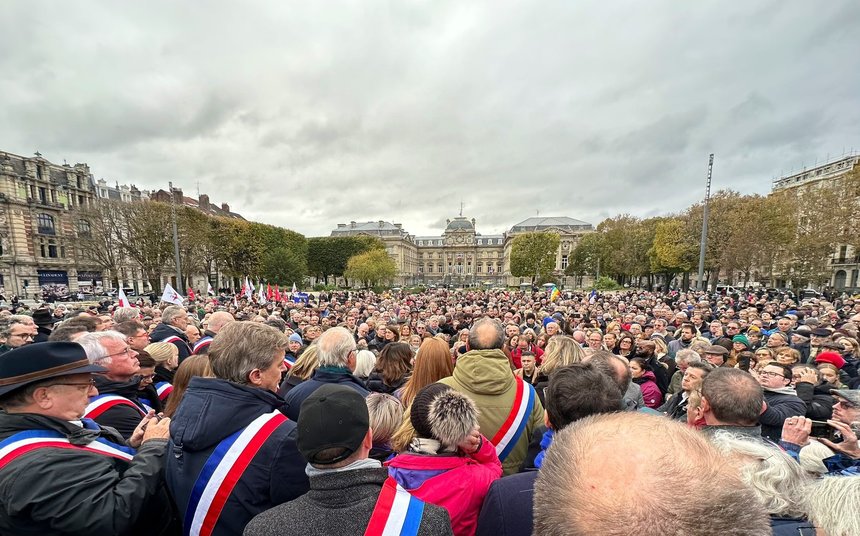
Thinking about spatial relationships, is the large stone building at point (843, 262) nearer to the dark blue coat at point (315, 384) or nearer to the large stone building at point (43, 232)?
the dark blue coat at point (315, 384)

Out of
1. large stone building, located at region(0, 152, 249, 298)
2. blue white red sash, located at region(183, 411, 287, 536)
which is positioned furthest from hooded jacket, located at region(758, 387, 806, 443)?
large stone building, located at region(0, 152, 249, 298)

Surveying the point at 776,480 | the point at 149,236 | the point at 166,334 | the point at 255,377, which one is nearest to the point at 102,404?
the point at 255,377

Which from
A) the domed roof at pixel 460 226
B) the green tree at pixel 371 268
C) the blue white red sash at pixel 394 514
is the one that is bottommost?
the green tree at pixel 371 268

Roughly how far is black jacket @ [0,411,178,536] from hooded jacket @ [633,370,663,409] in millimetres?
4988

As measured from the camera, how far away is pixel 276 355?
7.81 feet

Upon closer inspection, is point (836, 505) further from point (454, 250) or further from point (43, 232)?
point (454, 250)

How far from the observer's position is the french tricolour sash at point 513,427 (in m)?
2.74

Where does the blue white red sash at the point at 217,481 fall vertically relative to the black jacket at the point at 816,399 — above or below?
above

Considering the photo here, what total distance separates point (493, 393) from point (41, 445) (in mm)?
2660

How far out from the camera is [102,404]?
96.7 inches

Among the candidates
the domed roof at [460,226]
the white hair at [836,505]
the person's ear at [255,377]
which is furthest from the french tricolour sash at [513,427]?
the domed roof at [460,226]

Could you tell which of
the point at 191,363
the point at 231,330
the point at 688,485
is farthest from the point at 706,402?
the point at 191,363

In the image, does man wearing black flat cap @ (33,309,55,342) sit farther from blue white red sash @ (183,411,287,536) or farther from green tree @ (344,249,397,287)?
green tree @ (344,249,397,287)

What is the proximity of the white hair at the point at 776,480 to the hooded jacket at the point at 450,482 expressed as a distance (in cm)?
115
